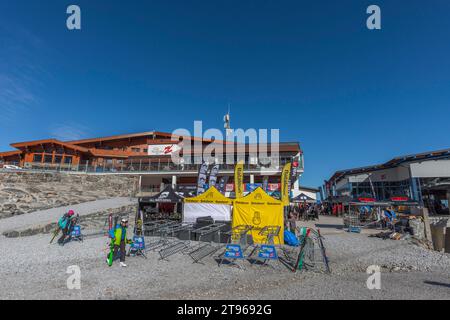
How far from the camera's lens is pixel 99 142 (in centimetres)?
4312

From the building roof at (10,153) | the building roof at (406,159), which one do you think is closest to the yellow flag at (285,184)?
the building roof at (406,159)

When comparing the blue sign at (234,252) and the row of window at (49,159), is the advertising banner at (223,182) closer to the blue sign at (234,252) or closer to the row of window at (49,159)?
the blue sign at (234,252)

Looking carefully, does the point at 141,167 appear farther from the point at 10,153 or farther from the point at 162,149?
the point at 10,153

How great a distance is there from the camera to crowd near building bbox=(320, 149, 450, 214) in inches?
1061

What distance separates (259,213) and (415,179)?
26.4m

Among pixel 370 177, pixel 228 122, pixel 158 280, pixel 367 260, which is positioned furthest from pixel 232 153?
pixel 158 280

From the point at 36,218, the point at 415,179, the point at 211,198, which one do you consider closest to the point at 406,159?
the point at 415,179

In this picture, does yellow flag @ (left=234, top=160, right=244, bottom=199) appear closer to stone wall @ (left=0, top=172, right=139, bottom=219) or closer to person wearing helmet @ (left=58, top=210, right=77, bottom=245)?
person wearing helmet @ (left=58, top=210, right=77, bottom=245)

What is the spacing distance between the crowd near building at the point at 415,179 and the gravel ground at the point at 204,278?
49.6 ft

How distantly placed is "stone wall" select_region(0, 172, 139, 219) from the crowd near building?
81.8ft

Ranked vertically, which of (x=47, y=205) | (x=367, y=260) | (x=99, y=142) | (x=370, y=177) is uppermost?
(x=99, y=142)

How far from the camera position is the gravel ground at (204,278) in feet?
17.5
